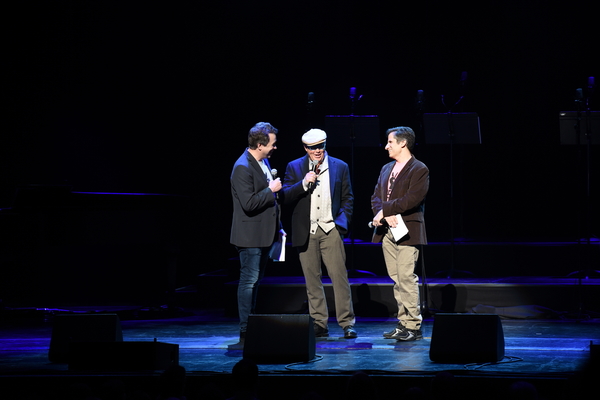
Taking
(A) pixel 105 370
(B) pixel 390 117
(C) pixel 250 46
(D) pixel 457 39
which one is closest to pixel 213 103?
(C) pixel 250 46

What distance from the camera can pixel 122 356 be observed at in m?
4.31

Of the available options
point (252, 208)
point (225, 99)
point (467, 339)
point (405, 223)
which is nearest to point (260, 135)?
point (252, 208)

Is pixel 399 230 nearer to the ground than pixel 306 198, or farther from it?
nearer to the ground

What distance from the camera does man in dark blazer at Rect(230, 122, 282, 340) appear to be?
535 cm

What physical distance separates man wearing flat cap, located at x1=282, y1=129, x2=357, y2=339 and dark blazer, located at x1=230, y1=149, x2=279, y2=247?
254 millimetres

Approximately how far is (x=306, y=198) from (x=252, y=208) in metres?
0.55

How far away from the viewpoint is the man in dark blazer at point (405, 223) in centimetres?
559

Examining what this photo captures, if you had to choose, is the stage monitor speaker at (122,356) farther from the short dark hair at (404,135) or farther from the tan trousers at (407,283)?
the short dark hair at (404,135)

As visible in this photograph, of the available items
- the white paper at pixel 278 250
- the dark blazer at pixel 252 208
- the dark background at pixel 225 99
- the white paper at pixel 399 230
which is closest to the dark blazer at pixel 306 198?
the white paper at pixel 278 250

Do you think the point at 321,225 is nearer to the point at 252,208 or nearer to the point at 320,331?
the point at 252,208

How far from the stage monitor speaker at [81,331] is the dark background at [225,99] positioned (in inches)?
185

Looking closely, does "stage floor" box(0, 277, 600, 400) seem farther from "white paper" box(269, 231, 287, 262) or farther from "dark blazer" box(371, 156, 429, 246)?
"dark blazer" box(371, 156, 429, 246)

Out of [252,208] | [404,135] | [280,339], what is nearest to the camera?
[280,339]

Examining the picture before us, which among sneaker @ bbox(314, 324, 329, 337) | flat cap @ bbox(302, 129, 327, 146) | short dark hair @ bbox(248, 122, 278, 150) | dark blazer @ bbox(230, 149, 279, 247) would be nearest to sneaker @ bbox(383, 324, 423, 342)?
sneaker @ bbox(314, 324, 329, 337)
